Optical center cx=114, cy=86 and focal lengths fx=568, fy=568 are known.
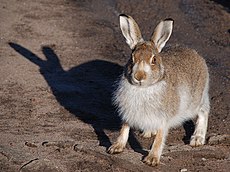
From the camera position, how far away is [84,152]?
5.94 m

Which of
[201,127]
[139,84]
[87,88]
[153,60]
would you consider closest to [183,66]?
[201,127]

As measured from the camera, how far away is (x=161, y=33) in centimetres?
597

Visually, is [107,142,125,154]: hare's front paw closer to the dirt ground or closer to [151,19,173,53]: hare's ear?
the dirt ground

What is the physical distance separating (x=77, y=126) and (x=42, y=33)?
475 cm

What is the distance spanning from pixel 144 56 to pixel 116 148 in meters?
1.08

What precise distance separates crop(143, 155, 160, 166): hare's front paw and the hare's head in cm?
76

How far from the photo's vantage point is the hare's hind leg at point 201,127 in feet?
21.8

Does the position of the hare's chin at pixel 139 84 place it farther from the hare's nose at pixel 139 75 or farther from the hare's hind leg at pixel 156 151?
the hare's hind leg at pixel 156 151

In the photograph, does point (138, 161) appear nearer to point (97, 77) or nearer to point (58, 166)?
point (58, 166)

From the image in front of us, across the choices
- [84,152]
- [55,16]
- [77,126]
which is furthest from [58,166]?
[55,16]

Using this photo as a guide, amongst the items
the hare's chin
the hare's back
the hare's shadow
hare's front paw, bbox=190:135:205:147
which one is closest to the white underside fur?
the hare's chin

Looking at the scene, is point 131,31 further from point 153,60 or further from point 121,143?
point 121,143

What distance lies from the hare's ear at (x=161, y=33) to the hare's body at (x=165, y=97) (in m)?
0.31

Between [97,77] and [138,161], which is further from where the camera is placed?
[97,77]
